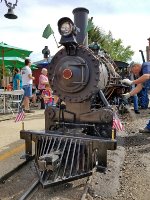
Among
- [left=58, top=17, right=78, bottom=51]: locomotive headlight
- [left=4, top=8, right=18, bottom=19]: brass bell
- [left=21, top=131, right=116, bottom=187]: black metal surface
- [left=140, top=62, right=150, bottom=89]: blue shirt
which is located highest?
[left=4, top=8, right=18, bottom=19]: brass bell

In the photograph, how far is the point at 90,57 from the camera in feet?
14.2

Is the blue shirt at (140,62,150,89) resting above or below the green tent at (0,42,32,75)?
below

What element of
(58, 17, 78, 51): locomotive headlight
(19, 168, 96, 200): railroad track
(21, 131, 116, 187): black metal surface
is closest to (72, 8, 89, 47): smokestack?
(58, 17, 78, 51): locomotive headlight

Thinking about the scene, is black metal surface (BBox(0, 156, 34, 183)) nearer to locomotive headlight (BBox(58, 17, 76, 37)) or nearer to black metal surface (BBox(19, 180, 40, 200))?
black metal surface (BBox(19, 180, 40, 200))

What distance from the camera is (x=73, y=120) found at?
4520mm

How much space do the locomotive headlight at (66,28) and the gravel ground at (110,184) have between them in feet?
6.28

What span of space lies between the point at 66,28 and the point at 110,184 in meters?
2.13

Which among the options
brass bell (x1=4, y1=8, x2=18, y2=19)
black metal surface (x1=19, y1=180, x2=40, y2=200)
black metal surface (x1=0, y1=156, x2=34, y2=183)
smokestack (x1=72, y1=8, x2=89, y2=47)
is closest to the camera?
black metal surface (x1=19, y1=180, x2=40, y2=200)

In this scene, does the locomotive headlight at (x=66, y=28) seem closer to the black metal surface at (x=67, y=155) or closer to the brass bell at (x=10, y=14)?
the black metal surface at (x=67, y=155)

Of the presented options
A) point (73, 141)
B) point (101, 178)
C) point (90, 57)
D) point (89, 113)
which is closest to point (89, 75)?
point (90, 57)

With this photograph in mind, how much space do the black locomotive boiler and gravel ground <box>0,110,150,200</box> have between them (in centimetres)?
15

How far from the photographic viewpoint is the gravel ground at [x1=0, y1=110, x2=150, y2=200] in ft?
11.2

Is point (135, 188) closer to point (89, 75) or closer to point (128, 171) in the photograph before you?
point (128, 171)

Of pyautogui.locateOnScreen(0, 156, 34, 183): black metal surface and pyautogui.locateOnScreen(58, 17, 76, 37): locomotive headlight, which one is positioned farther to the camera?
pyautogui.locateOnScreen(58, 17, 76, 37): locomotive headlight
